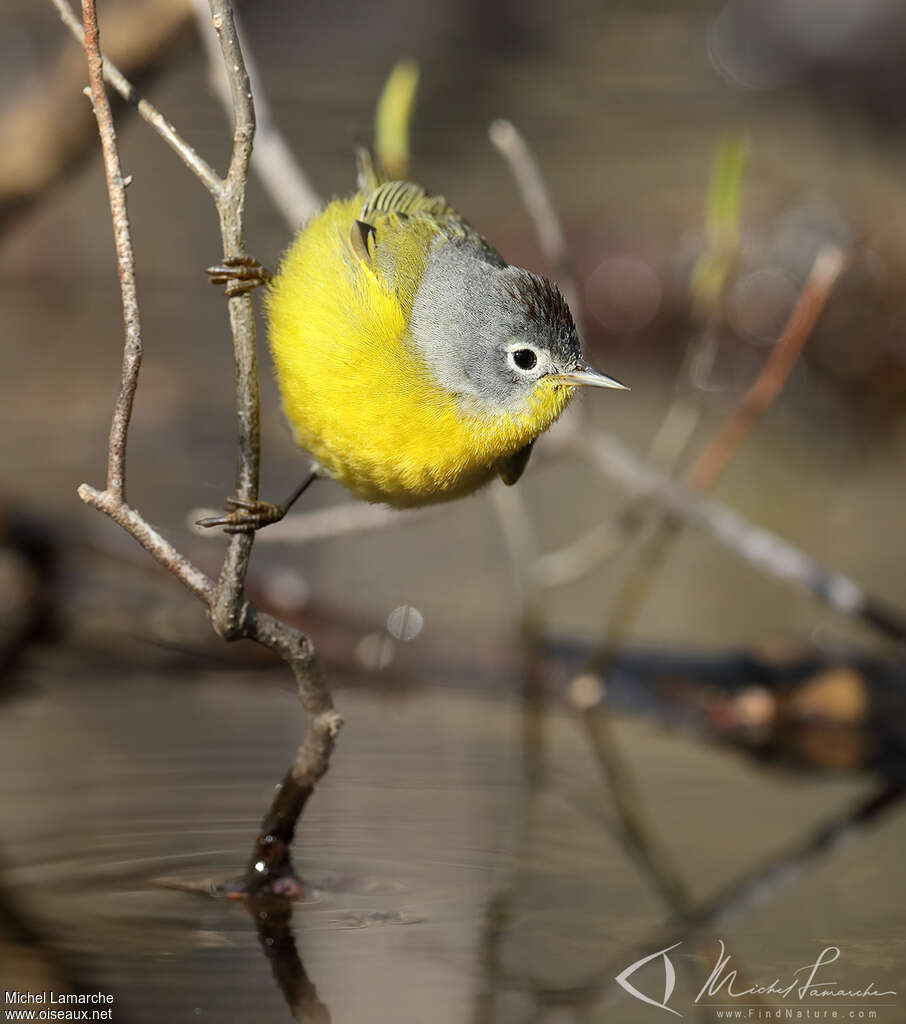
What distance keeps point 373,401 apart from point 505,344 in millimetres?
304

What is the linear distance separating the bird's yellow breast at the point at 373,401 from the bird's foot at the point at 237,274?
0.14 metres

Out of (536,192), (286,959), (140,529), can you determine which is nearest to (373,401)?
(140,529)

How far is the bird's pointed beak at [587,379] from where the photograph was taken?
2.96m

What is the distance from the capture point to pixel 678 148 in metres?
11.3

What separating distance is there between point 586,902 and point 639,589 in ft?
5.79

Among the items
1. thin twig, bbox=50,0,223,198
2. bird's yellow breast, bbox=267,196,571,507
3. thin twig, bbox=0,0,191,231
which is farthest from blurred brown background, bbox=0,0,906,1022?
thin twig, bbox=50,0,223,198

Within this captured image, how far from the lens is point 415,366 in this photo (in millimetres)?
3068

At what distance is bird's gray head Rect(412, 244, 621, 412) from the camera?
10.0 ft

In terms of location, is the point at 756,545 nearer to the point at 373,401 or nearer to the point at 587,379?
the point at 587,379

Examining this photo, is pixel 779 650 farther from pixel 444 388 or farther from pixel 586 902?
pixel 444 388

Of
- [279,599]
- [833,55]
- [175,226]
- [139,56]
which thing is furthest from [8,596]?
[833,55]

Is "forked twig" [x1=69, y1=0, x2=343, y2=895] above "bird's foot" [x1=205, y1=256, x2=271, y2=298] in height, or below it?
below

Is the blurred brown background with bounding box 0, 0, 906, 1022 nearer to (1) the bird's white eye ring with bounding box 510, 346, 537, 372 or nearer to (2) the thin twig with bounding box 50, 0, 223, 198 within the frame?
(1) the bird's white eye ring with bounding box 510, 346, 537, 372

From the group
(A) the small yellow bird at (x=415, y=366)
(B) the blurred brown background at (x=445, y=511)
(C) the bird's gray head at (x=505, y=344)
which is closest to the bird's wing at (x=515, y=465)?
(A) the small yellow bird at (x=415, y=366)
